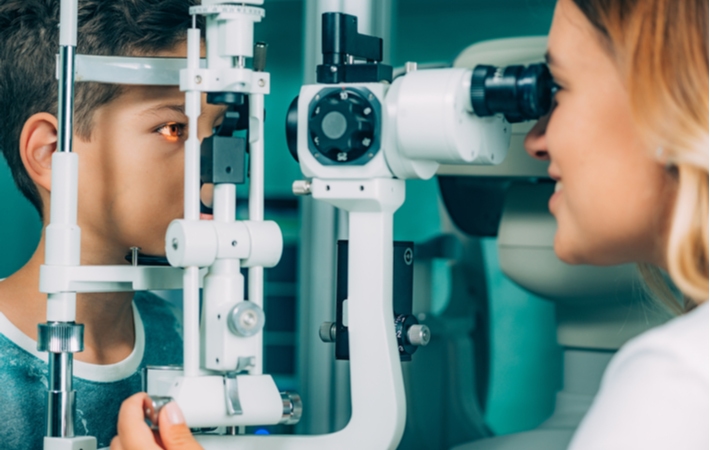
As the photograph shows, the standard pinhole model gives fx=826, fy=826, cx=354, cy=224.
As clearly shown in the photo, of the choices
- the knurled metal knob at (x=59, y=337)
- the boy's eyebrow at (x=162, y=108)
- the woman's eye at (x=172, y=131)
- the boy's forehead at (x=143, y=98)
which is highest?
the boy's forehead at (x=143, y=98)

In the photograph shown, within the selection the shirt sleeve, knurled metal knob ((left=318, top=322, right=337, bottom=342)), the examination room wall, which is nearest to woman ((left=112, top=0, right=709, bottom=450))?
the shirt sleeve

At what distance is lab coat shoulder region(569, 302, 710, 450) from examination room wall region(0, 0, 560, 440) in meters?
0.97

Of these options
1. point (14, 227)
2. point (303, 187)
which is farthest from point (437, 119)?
point (14, 227)

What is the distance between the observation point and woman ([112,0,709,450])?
2.03 feet

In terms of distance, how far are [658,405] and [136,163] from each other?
791 millimetres

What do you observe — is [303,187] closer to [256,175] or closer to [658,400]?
[256,175]

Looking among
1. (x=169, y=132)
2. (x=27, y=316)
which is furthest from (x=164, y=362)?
(x=169, y=132)

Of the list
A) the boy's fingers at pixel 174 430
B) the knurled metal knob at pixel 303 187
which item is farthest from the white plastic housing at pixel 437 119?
the boy's fingers at pixel 174 430

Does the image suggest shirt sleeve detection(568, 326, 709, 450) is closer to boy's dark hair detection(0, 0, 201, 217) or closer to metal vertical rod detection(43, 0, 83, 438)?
metal vertical rod detection(43, 0, 83, 438)

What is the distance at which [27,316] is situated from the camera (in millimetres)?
1204

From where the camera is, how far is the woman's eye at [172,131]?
46.1 inches

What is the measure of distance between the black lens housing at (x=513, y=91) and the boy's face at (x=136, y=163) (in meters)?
0.46

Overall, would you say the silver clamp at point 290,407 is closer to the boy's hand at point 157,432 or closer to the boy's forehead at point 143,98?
the boy's hand at point 157,432

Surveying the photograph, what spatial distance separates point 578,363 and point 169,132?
75 cm
